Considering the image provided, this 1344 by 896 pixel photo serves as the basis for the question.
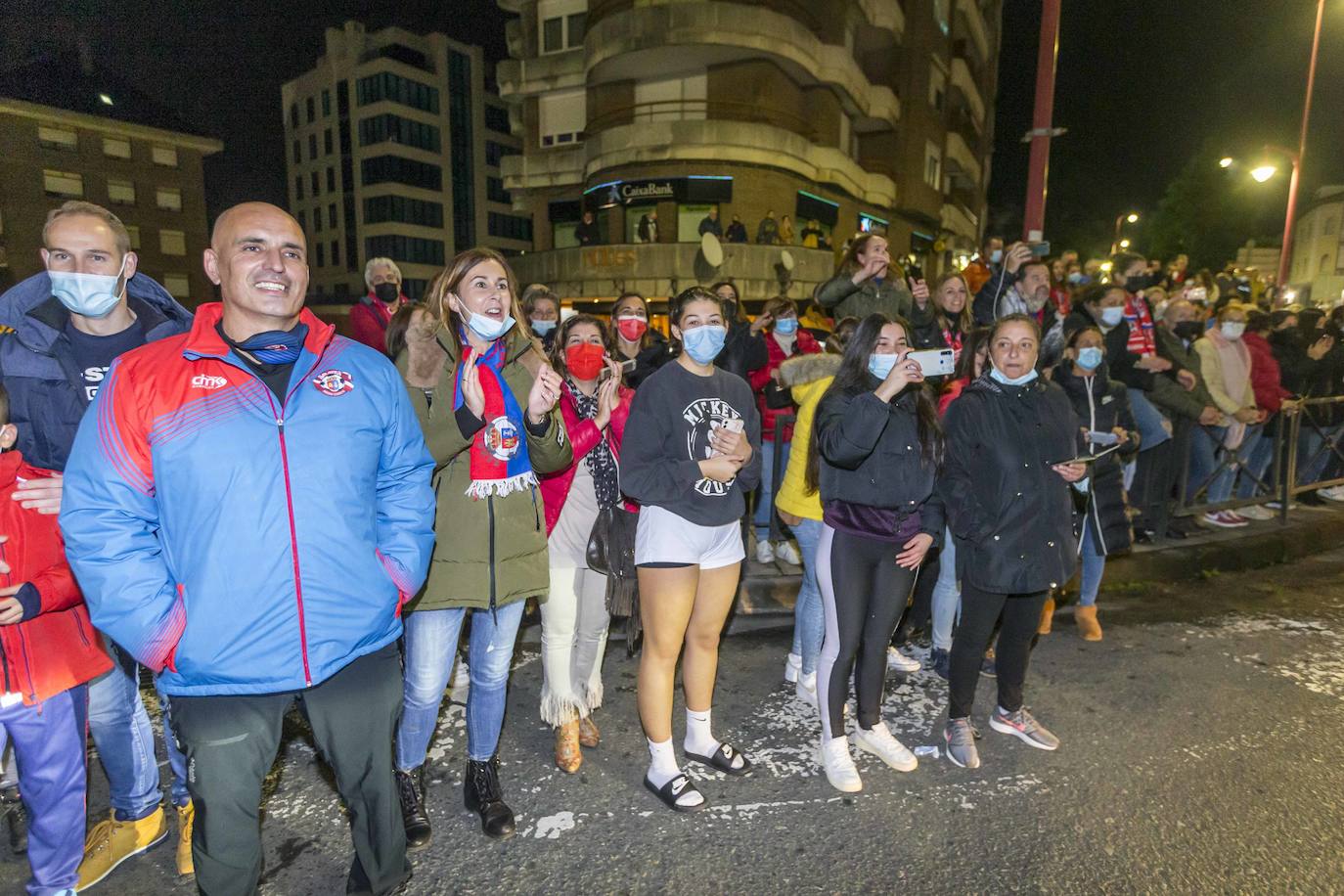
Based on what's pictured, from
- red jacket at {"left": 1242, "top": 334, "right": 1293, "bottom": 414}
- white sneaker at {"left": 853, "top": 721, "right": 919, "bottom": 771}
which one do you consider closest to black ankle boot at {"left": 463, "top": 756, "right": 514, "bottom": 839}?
white sneaker at {"left": 853, "top": 721, "right": 919, "bottom": 771}

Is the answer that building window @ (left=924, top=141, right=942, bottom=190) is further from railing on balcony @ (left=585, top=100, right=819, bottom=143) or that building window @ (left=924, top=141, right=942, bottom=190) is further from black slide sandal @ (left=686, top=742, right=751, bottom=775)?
black slide sandal @ (left=686, top=742, right=751, bottom=775)

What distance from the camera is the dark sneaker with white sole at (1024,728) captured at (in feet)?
11.9

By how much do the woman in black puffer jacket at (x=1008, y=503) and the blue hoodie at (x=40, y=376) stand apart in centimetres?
368

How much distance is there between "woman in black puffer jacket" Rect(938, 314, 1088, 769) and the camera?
347 centimetres

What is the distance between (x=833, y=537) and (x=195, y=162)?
176 feet

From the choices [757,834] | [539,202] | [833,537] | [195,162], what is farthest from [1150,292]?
[195,162]

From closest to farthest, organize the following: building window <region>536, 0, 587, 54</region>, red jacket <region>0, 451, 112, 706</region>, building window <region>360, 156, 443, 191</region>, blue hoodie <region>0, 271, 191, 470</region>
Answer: red jacket <region>0, 451, 112, 706</region> → blue hoodie <region>0, 271, 191, 470</region> → building window <region>536, 0, 587, 54</region> → building window <region>360, 156, 443, 191</region>

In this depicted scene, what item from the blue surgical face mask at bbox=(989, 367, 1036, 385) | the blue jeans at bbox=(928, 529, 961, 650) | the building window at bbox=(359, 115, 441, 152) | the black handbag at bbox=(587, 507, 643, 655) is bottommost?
the blue jeans at bbox=(928, 529, 961, 650)

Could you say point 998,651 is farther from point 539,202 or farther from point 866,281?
point 539,202

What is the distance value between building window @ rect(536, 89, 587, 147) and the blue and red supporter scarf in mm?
29204

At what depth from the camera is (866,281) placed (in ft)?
19.5

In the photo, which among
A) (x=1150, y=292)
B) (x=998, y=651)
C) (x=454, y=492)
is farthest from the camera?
(x=1150, y=292)

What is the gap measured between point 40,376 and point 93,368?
16 centimetres

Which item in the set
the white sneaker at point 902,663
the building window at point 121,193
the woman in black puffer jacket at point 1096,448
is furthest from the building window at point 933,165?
the building window at point 121,193
